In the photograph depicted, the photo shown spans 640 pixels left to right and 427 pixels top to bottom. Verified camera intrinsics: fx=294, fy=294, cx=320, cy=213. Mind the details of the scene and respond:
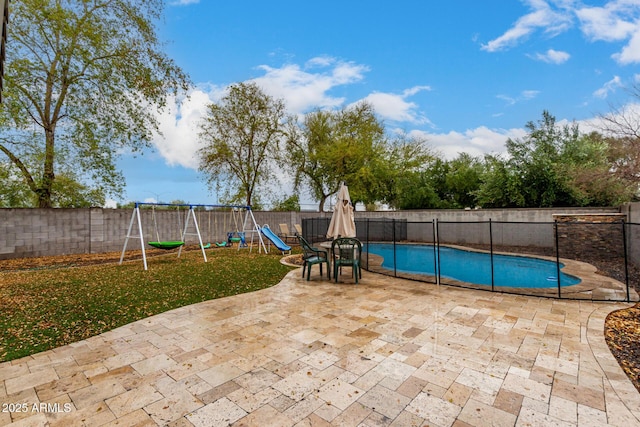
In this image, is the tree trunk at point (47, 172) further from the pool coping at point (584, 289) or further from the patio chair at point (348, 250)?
the pool coping at point (584, 289)

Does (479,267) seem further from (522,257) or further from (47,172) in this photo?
(47,172)

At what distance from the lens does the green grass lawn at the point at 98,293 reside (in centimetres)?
334

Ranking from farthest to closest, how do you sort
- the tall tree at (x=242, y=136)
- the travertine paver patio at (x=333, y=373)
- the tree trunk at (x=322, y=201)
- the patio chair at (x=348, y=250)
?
the tree trunk at (x=322, y=201)
the tall tree at (x=242, y=136)
the patio chair at (x=348, y=250)
the travertine paver patio at (x=333, y=373)

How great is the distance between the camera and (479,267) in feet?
31.8

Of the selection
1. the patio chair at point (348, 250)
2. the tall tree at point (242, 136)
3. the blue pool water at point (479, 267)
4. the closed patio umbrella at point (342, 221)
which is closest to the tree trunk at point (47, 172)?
the tall tree at point (242, 136)

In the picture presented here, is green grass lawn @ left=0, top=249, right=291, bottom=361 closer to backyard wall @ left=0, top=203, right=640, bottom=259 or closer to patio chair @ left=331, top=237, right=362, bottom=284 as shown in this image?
patio chair @ left=331, top=237, right=362, bottom=284

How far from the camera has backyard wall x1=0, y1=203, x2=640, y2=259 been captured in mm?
8641

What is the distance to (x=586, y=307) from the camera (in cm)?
428

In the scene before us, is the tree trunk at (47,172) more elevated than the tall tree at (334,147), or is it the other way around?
the tall tree at (334,147)

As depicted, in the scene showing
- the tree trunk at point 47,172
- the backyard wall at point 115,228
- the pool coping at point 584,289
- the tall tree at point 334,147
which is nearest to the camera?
the pool coping at point 584,289

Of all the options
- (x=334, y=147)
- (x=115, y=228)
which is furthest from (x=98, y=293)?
(x=334, y=147)

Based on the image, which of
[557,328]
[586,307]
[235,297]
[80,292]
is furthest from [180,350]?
[586,307]

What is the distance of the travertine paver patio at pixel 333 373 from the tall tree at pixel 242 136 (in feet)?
42.4

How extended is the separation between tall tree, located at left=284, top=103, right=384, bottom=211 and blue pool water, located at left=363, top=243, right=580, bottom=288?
21.7ft
